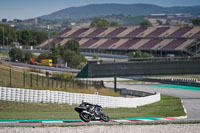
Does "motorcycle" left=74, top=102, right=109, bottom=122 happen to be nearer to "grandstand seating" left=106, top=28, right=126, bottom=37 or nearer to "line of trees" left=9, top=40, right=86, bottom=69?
"line of trees" left=9, top=40, right=86, bottom=69

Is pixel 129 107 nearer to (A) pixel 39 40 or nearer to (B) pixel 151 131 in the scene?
(B) pixel 151 131

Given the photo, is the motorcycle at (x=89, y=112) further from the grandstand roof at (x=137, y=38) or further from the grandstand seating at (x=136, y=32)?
the grandstand seating at (x=136, y=32)

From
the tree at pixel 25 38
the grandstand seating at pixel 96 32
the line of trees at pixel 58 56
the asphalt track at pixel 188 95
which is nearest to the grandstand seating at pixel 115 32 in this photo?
the grandstand seating at pixel 96 32

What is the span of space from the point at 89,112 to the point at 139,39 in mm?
111999

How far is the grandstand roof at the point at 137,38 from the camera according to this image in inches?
4688

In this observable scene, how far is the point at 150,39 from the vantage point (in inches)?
5059

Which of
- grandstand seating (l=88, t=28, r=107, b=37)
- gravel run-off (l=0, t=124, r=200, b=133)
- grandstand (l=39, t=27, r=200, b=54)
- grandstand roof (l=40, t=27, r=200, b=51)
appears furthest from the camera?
grandstand seating (l=88, t=28, r=107, b=37)

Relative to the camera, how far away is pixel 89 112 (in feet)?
73.2

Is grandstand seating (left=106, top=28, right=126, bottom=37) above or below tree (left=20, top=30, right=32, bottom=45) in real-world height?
above

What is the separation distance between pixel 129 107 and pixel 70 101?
6.18 meters

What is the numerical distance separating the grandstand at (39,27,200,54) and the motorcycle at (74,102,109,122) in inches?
3566

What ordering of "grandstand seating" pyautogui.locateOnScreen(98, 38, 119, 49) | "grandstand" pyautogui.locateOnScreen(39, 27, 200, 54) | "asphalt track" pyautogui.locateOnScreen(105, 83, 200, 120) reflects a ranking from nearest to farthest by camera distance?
"asphalt track" pyautogui.locateOnScreen(105, 83, 200, 120) < "grandstand" pyautogui.locateOnScreen(39, 27, 200, 54) < "grandstand seating" pyautogui.locateOnScreen(98, 38, 119, 49)

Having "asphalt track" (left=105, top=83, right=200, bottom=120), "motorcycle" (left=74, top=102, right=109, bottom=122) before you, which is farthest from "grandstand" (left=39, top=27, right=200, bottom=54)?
"motorcycle" (left=74, top=102, right=109, bottom=122)

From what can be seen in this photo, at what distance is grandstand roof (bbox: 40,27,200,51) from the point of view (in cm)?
11906
